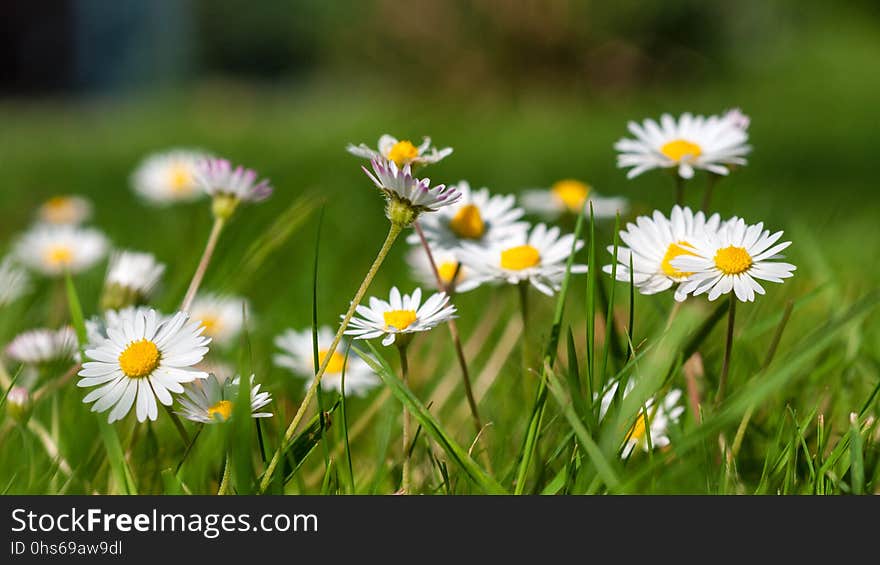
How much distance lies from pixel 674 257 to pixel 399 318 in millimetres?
193

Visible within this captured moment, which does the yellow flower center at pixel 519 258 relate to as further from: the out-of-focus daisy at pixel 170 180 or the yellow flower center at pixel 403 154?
the out-of-focus daisy at pixel 170 180

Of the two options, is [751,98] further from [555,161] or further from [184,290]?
[184,290]

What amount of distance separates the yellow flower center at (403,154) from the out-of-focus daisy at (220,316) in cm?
35

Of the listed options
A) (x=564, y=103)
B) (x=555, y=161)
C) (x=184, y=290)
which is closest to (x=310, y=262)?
(x=184, y=290)

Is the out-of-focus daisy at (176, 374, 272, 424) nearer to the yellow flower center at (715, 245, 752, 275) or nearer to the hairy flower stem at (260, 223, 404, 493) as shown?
the hairy flower stem at (260, 223, 404, 493)

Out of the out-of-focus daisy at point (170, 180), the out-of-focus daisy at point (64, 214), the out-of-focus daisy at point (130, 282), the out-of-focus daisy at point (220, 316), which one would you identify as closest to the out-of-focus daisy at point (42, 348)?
the out-of-focus daisy at point (130, 282)

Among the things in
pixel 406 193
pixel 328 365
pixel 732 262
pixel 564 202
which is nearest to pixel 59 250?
pixel 328 365

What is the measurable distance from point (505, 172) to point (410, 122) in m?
1.59

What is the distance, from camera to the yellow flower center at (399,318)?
592 millimetres

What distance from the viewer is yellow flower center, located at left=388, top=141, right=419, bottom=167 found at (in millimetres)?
611

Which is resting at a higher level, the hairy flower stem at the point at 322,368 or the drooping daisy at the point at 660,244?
the drooping daisy at the point at 660,244

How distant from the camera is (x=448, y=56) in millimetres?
5551

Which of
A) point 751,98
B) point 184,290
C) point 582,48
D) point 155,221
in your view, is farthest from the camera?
point 582,48
